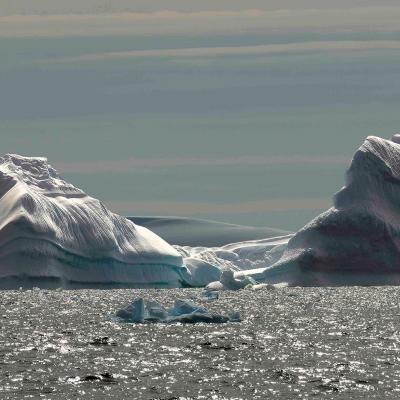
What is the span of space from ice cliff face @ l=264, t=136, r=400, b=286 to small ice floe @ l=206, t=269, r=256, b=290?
276 cm

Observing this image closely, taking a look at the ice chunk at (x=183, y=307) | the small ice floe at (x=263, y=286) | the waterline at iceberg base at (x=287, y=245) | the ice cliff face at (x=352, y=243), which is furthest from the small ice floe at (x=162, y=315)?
the small ice floe at (x=263, y=286)

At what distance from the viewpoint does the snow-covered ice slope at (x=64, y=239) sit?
139375mm

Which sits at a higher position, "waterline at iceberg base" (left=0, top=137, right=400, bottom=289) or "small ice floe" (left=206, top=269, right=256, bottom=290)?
"waterline at iceberg base" (left=0, top=137, right=400, bottom=289)

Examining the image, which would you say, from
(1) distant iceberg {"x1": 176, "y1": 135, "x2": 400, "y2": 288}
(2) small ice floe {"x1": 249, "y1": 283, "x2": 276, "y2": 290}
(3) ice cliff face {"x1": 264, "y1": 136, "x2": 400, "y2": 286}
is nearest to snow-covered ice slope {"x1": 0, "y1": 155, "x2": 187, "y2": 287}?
(1) distant iceberg {"x1": 176, "y1": 135, "x2": 400, "y2": 288}

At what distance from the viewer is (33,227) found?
462ft

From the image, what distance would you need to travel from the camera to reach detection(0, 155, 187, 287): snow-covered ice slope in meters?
139

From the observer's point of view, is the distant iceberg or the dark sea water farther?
the distant iceberg

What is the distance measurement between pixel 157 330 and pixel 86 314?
19.3 m

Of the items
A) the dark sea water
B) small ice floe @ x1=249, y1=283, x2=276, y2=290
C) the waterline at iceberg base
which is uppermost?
the waterline at iceberg base

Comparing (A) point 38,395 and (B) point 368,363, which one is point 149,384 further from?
(B) point 368,363

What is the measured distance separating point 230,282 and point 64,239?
23.7 metres

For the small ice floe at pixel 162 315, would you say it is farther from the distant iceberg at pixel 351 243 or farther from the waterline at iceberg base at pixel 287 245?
the distant iceberg at pixel 351 243

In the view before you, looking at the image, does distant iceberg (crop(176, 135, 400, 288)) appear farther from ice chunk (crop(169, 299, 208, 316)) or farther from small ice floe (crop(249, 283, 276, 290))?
ice chunk (crop(169, 299, 208, 316))

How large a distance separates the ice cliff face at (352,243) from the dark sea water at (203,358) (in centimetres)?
5271
